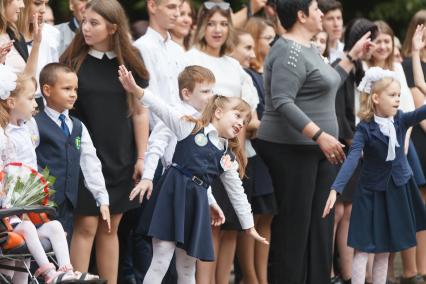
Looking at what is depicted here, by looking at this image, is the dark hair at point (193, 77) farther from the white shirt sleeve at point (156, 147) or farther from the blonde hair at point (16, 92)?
the blonde hair at point (16, 92)

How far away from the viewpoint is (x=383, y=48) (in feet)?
32.4

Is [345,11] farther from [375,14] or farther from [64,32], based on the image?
[64,32]

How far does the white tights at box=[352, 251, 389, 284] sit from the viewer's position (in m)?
8.63

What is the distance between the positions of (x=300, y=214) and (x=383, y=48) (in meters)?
1.99

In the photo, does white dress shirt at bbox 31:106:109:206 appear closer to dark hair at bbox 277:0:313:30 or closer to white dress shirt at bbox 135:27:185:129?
white dress shirt at bbox 135:27:185:129

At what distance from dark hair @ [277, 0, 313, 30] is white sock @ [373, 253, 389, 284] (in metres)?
1.80

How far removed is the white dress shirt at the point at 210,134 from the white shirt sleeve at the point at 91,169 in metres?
0.51

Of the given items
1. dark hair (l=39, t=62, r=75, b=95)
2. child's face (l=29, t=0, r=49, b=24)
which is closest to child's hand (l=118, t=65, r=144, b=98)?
dark hair (l=39, t=62, r=75, b=95)

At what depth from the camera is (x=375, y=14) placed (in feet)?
47.4

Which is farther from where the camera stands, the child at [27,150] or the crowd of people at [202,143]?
the crowd of people at [202,143]

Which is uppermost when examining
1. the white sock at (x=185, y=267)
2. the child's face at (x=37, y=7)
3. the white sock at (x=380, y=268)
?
the child's face at (x=37, y=7)

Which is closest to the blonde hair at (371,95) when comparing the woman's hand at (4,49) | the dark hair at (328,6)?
the dark hair at (328,6)

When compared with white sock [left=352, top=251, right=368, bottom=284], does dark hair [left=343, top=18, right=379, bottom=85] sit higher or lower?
higher

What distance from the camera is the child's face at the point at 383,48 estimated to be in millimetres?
9852
